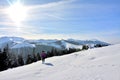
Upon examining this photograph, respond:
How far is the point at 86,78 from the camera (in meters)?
14.2

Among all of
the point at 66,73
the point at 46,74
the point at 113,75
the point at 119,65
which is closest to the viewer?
the point at 113,75

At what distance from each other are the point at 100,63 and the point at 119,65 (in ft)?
7.94

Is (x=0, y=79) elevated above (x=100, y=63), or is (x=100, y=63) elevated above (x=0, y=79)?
(x=100, y=63)

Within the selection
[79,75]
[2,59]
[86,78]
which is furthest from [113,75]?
[2,59]

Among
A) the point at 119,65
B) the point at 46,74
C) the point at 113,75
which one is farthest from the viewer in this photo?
the point at 46,74

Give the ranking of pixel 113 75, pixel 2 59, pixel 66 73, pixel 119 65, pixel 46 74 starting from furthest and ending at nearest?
pixel 2 59, pixel 46 74, pixel 66 73, pixel 119 65, pixel 113 75

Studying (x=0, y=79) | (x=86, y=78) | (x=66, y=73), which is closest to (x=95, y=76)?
(x=86, y=78)

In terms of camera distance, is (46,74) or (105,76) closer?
(105,76)

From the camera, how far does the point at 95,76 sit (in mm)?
14180

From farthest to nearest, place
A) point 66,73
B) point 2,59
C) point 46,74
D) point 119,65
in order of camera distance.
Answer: point 2,59 < point 46,74 < point 66,73 < point 119,65

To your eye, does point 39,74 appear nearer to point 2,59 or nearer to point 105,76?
point 105,76

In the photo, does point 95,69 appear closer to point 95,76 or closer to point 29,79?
point 95,76

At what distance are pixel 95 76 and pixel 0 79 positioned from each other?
29.4ft

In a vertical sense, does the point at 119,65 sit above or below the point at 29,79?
above
